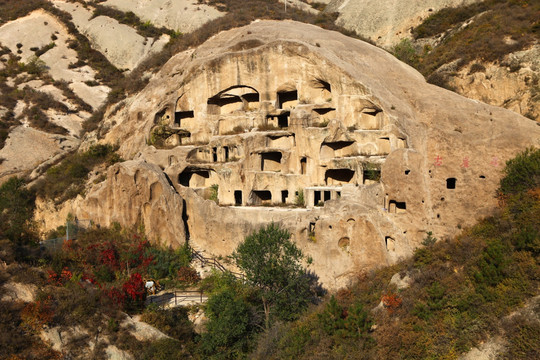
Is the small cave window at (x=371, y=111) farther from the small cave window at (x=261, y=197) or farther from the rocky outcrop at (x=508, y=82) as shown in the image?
the small cave window at (x=261, y=197)

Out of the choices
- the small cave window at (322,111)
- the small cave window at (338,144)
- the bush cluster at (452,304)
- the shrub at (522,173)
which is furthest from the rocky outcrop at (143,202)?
the shrub at (522,173)

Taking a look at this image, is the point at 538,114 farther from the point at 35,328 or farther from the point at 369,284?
the point at 35,328

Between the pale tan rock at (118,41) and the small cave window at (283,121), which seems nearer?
the small cave window at (283,121)

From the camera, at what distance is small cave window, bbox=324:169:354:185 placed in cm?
2478

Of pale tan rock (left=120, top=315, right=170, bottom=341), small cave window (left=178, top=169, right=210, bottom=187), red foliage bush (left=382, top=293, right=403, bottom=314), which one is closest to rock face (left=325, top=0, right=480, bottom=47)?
small cave window (left=178, top=169, right=210, bottom=187)

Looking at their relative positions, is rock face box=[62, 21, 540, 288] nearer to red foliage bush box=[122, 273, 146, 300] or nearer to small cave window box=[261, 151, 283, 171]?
small cave window box=[261, 151, 283, 171]

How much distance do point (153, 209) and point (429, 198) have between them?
14484mm

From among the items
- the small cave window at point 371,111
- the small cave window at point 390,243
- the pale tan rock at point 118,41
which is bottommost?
the small cave window at point 390,243

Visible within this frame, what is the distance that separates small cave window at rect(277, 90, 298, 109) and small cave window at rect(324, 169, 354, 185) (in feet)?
19.2

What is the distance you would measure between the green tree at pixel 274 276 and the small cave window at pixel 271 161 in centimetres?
853

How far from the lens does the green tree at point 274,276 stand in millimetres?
17484

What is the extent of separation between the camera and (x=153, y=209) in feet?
82.2

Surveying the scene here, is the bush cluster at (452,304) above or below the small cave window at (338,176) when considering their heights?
below

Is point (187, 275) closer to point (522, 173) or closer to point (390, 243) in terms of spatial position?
point (390, 243)
